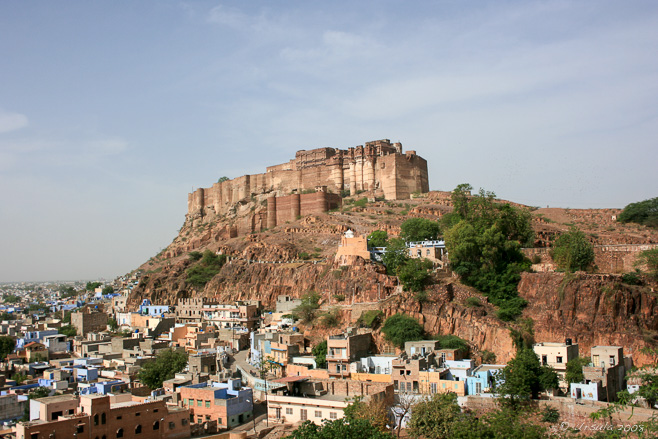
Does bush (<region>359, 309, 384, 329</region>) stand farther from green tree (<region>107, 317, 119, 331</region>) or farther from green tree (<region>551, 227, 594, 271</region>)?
green tree (<region>107, 317, 119, 331</region>)

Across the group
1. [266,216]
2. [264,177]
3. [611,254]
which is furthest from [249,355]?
[264,177]

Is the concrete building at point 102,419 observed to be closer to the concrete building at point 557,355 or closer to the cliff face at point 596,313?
the concrete building at point 557,355

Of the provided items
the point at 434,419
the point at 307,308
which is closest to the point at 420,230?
the point at 307,308

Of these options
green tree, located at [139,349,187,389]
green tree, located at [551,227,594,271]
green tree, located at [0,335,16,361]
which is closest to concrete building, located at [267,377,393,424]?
green tree, located at [139,349,187,389]

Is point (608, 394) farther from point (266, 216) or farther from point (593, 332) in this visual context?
point (266, 216)

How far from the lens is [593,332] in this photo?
33031 mm

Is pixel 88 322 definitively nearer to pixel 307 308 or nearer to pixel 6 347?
pixel 6 347

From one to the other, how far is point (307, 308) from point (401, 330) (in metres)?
7.66

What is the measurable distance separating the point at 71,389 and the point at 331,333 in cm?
1412

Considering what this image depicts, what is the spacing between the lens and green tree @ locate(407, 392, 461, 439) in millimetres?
25469

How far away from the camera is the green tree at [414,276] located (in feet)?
126

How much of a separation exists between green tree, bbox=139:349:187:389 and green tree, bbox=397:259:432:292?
43.5 ft

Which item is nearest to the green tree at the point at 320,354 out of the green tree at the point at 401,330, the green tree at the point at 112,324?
the green tree at the point at 401,330

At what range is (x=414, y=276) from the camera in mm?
38469
